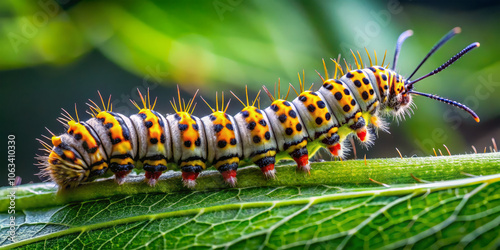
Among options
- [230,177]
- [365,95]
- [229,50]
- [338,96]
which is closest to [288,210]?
[230,177]

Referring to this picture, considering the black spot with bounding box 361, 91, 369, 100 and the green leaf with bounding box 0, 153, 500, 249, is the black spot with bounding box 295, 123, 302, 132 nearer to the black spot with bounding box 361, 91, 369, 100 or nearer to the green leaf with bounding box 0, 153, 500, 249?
the green leaf with bounding box 0, 153, 500, 249

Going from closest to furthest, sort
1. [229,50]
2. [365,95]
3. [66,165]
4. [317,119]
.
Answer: [66,165], [317,119], [365,95], [229,50]

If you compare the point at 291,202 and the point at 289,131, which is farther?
the point at 289,131

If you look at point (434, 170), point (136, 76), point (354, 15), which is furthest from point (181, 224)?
point (354, 15)

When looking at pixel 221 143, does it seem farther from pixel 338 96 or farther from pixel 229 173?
pixel 338 96

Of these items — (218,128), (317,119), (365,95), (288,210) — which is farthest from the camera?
(365,95)

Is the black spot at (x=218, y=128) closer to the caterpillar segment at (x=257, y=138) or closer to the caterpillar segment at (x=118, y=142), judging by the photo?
the caterpillar segment at (x=257, y=138)

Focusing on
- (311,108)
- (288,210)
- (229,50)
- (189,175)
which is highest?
(229,50)

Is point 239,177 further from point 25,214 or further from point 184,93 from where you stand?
point 184,93
